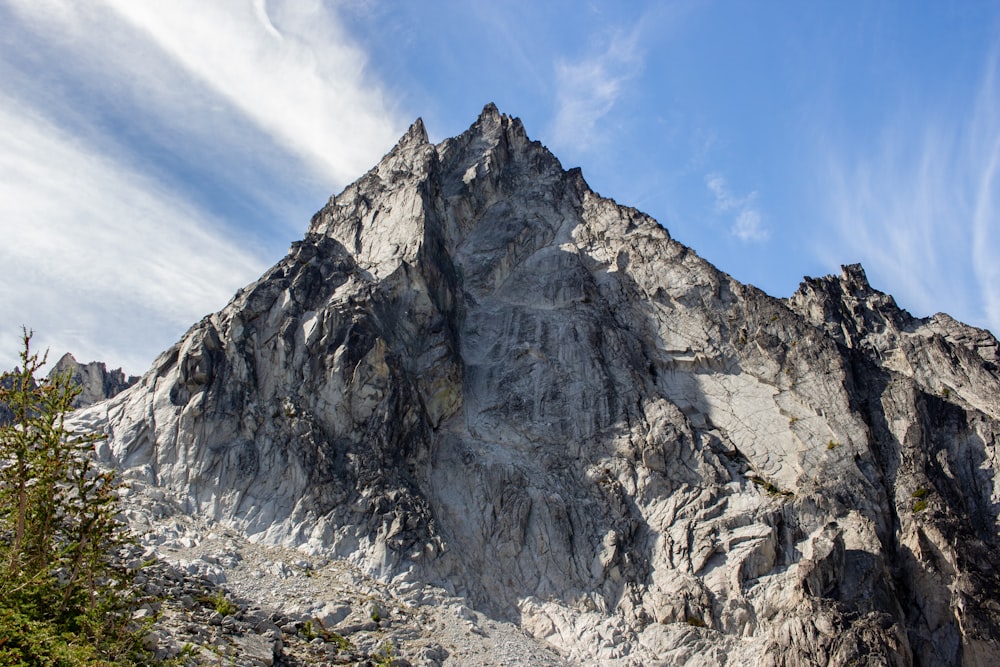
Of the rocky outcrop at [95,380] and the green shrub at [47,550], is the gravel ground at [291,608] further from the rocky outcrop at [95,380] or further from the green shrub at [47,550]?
the rocky outcrop at [95,380]

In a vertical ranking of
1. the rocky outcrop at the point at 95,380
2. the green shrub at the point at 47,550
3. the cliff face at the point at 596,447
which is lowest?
the green shrub at the point at 47,550

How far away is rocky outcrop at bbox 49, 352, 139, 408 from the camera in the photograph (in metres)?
88.1

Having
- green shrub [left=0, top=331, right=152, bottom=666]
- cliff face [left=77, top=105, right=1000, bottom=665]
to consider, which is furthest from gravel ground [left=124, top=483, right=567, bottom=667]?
green shrub [left=0, top=331, right=152, bottom=666]

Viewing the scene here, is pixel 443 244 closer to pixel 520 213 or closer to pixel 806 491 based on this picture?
pixel 520 213

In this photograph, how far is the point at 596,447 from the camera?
50.5 m

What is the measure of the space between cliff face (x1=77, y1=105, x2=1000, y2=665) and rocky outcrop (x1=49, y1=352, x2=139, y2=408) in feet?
137

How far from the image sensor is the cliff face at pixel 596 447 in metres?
40.5

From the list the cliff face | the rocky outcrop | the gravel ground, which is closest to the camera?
the gravel ground

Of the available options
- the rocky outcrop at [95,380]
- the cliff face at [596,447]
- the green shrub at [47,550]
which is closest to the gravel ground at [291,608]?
the cliff face at [596,447]

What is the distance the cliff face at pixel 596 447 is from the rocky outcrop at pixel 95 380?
4191 centimetres

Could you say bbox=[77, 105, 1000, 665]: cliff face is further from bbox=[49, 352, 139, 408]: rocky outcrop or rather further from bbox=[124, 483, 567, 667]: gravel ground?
bbox=[49, 352, 139, 408]: rocky outcrop

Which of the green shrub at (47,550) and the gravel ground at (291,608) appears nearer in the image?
the green shrub at (47,550)

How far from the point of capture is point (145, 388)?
49.3m

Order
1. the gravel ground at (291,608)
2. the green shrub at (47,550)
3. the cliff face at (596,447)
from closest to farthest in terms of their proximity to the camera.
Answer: the green shrub at (47,550) < the gravel ground at (291,608) < the cliff face at (596,447)
